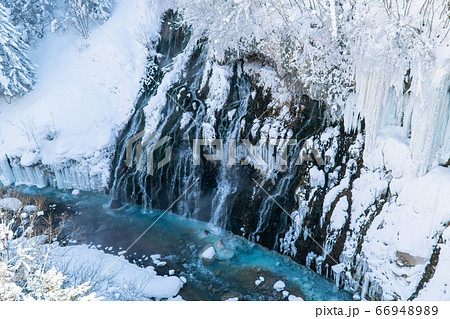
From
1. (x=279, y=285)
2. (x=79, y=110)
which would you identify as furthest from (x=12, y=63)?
(x=279, y=285)

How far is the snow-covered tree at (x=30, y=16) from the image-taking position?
14.4m

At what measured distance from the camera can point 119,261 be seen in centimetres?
876

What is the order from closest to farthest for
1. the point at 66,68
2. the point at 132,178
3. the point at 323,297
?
the point at 323,297
the point at 132,178
the point at 66,68

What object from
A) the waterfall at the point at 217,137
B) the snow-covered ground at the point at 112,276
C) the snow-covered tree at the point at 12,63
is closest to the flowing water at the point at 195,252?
the snow-covered ground at the point at 112,276

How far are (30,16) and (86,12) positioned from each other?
9.52 feet

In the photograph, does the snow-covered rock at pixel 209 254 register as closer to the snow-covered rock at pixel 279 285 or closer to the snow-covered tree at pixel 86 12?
the snow-covered rock at pixel 279 285

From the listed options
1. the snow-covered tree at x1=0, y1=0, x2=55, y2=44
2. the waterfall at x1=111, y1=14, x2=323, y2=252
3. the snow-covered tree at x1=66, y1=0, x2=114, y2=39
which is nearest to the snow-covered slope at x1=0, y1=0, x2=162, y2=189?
the snow-covered tree at x1=66, y1=0, x2=114, y2=39

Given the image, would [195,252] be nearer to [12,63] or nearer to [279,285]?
[279,285]

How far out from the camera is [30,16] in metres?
14.8

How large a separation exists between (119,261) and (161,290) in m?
1.74

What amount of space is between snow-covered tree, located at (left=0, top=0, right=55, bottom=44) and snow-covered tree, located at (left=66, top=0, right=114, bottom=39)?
151 centimetres

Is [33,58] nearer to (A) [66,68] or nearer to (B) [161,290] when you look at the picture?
(A) [66,68]

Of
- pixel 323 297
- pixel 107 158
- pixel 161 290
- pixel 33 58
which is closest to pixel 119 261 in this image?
pixel 161 290

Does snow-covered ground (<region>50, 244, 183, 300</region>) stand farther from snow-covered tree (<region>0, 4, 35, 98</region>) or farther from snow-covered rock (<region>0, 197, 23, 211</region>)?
snow-covered tree (<region>0, 4, 35, 98</region>)
